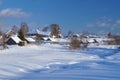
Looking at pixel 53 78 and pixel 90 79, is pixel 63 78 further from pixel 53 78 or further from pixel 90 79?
pixel 90 79

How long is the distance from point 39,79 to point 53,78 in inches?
25.8

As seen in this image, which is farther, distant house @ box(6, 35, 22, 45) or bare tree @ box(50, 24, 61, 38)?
bare tree @ box(50, 24, 61, 38)

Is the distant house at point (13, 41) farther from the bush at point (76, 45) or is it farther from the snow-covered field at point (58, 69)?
the snow-covered field at point (58, 69)

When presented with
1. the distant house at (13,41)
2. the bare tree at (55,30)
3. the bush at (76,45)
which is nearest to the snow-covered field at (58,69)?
the bush at (76,45)

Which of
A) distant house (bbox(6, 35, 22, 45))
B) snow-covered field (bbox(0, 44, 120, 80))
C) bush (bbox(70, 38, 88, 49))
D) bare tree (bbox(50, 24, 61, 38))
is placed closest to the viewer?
snow-covered field (bbox(0, 44, 120, 80))

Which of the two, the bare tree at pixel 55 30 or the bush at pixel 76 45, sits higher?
the bare tree at pixel 55 30

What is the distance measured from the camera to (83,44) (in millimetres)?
54312

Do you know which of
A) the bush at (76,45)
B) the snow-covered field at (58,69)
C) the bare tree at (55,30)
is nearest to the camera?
the snow-covered field at (58,69)

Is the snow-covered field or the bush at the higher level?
the bush

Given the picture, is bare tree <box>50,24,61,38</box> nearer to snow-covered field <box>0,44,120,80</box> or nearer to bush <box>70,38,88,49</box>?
bush <box>70,38,88,49</box>

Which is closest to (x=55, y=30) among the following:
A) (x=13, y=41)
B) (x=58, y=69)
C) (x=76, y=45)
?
(x=13, y=41)

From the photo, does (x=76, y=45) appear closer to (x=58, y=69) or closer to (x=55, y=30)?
(x=58, y=69)

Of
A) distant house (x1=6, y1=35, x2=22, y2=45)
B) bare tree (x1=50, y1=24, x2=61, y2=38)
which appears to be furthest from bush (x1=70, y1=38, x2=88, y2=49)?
bare tree (x1=50, y1=24, x2=61, y2=38)

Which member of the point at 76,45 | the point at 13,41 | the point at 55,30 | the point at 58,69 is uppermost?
the point at 55,30
